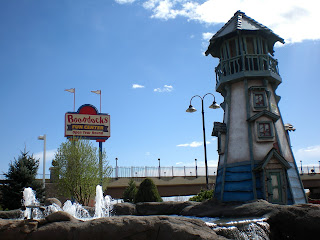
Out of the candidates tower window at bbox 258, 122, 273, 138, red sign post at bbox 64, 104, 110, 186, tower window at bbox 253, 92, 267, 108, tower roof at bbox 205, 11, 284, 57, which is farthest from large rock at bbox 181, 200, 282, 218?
red sign post at bbox 64, 104, 110, 186

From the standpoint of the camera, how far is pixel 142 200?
2133 centimetres

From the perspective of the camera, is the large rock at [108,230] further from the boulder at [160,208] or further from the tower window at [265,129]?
the tower window at [265,129]

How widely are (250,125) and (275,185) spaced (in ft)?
14.5

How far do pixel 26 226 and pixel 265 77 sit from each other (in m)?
19.8

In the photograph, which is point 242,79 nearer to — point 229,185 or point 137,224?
point 229,185

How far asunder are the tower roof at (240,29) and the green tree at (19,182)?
20.3 m

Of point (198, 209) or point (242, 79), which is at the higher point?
point (242, 79)

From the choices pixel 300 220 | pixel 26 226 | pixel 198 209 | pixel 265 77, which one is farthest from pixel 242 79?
pixel 26 226

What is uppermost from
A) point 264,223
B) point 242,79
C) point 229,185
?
point 242,79

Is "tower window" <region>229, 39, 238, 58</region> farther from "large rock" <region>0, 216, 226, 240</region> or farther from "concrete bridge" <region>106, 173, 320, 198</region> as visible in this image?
"concrete bridge" <region>106, 173, 320, 198</region>

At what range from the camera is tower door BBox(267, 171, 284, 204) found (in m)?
21.3

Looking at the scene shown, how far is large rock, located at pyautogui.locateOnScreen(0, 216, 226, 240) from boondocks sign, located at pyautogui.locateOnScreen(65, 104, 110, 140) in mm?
31252

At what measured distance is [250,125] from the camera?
2288 centimetres

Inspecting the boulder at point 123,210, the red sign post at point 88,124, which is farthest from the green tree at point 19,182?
the boulder at point 123,210
